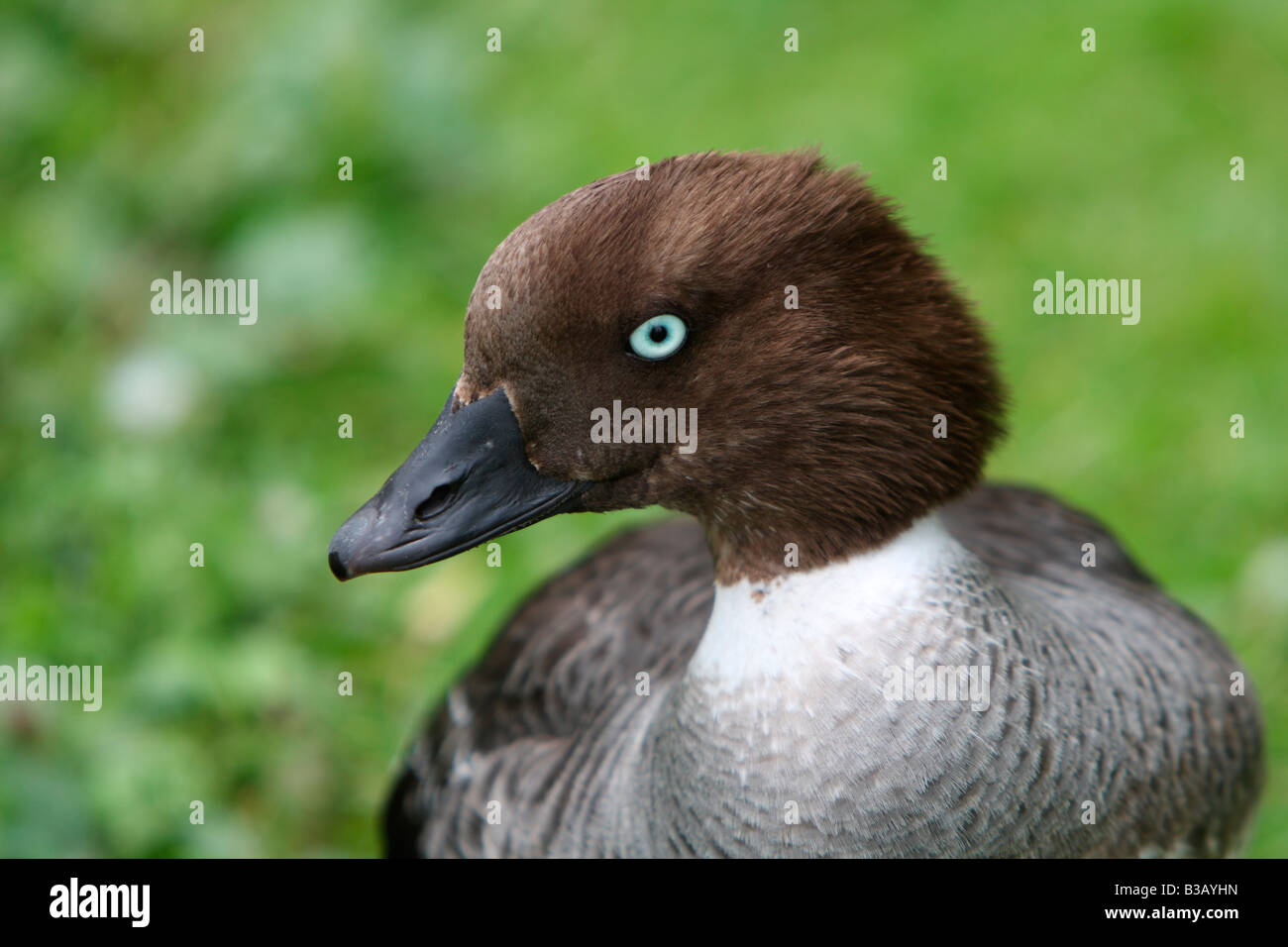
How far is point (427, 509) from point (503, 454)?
6.5 inches

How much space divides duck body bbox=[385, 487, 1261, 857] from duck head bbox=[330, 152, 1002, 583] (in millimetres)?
150

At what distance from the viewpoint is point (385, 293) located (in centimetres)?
550

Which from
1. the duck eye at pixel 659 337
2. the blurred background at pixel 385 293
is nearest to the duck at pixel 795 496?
the duck eye at pixel 659 337

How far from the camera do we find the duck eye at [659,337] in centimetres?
231

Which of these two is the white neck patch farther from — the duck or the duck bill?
the duck bill

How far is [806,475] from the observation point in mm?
2395

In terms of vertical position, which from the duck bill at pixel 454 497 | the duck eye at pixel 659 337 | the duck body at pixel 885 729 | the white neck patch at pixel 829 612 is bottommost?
the duck body at pixel 885 729

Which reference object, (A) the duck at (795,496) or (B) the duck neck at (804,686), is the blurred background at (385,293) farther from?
(B) the duck neck at (804,686)

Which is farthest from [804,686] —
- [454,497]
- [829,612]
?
[454,497]

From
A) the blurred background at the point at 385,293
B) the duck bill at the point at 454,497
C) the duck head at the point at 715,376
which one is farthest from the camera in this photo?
the blurred background at the point at 385,293

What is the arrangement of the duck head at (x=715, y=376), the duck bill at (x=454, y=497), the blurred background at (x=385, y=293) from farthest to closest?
the blurred background at (x=385, y=293) → the duck bill at (x=454, y=497) → the duck head at (x=715, y=376)

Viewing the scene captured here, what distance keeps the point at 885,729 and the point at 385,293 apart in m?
3.64

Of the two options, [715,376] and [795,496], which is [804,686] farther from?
[715,376]

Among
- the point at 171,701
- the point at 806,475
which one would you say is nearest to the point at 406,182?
the point at 171,701
